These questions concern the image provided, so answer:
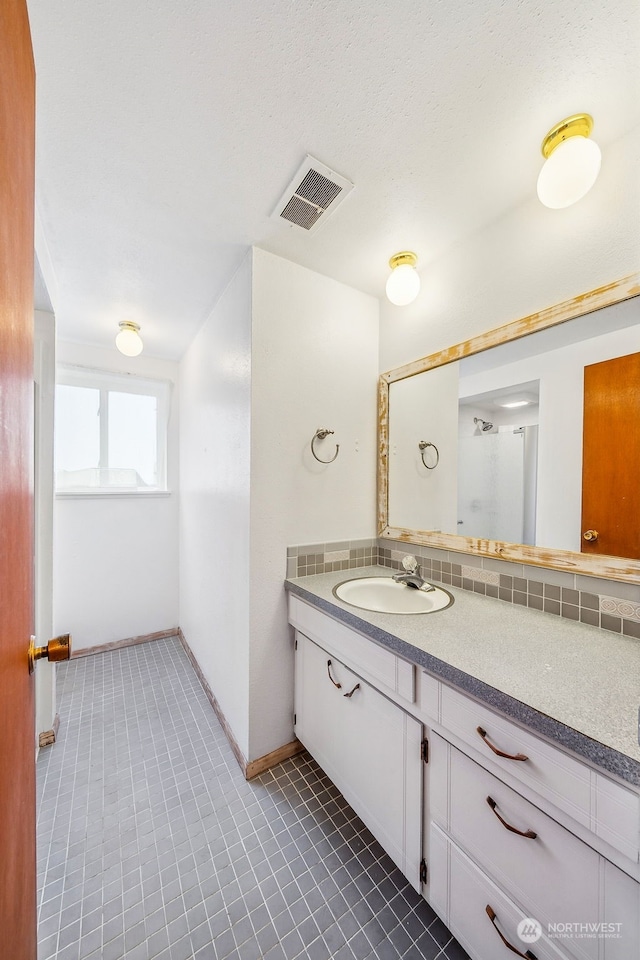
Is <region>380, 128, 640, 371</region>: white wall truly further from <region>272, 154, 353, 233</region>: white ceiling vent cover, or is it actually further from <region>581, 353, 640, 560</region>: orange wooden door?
<region>272, 154, 353, 233</region>: white ceiling vent cover

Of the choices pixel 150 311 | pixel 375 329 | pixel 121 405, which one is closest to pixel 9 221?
pixel 375 329

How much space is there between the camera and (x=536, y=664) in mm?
850

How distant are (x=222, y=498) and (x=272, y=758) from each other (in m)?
1.27

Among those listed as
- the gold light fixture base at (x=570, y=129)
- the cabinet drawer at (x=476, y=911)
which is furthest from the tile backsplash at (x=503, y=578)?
the gold light fixture base at (x=570, y=129)

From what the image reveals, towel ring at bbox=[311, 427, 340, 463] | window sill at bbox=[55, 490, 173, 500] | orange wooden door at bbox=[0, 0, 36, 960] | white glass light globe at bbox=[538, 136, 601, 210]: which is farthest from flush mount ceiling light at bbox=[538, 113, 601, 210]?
window sill at bbox=[55, 490, 173, 500]

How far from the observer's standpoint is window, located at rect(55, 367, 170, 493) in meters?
2.51

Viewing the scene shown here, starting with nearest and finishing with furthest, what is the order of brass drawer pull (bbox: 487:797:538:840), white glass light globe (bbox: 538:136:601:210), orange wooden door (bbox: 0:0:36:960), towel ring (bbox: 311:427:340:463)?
orange wooden door (bbox: 0:0:36:960) → brass drawer pull (bbox: 487:797:538:840) → white glass light globe (bbox: 538:136:601:210) → towel ring (bbox: 311:427:340:463)

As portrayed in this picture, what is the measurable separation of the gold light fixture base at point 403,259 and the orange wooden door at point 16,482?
1290 mm

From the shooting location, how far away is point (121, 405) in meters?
2.71

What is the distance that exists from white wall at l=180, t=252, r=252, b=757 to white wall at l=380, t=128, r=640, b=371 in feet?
2.85

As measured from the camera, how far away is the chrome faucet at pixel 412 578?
4.77ft

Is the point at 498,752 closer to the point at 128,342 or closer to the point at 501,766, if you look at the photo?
the point at 501,766

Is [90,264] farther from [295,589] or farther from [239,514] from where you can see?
[295,589]

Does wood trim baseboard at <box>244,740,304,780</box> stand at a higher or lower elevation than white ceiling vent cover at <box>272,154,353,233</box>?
lower
